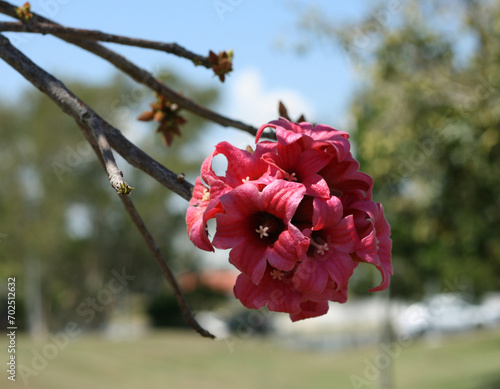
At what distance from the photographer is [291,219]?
1.08m

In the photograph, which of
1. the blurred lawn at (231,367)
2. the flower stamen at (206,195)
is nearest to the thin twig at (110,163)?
the flower stamen at (206,195)

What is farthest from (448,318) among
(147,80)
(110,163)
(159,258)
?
(110,163)

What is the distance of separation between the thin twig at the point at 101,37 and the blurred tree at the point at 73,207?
23.1 m

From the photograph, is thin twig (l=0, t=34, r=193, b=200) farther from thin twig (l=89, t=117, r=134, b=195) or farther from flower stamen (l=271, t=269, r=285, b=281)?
flower stamen (l=271, t=269, r=285, b=281)

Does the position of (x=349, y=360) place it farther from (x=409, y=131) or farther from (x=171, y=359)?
(x=409, y=131)

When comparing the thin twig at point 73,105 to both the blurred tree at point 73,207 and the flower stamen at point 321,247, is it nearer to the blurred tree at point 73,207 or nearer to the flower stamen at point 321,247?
the flower stamen at point 321,247

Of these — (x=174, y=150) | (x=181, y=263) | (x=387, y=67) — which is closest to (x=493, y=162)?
(x=387, y=67)

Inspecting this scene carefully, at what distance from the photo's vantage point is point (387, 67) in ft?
31.3

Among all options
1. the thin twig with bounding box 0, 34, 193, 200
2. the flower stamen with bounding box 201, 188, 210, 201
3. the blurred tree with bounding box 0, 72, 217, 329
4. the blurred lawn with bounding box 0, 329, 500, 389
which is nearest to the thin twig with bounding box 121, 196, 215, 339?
the thin twig with bounding box 0, 34, 193, 200

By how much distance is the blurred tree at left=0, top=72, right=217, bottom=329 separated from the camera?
30.3 m

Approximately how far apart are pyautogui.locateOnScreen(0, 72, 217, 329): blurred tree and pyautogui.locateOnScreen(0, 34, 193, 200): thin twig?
23418mm

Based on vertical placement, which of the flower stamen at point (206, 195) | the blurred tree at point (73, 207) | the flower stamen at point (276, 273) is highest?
the blurred tree at point (73, 207)

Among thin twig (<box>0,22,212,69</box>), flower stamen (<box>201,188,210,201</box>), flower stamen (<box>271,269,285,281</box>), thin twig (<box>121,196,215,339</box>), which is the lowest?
flower stamen (<box>271,269,285,281</box>)

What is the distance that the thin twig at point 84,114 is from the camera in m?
1.16
